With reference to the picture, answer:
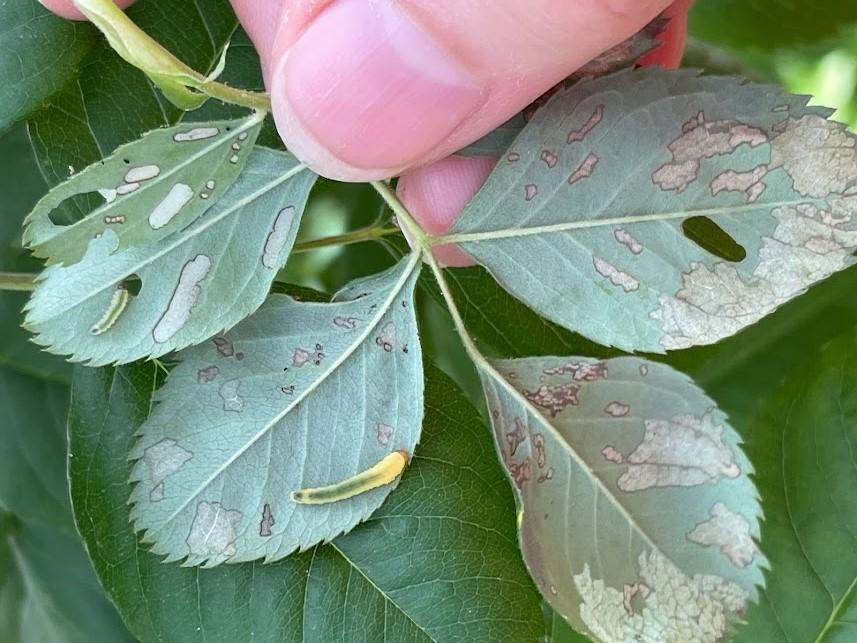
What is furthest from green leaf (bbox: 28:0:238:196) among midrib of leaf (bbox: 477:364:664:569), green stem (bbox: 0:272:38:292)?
midrib of leaf (bbox: 477:364:664:569)

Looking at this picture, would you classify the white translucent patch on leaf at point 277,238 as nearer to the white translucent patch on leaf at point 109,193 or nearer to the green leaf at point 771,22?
the white translucent patch on leaf at point 109,193

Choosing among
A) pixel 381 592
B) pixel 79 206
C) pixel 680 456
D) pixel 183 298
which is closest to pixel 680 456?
pixel 680 456

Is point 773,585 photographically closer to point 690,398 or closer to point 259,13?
point 690,398

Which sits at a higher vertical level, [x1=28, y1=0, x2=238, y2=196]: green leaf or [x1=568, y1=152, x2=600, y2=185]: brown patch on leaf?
[x1=28, y1=0, x2=238, y2=196]: green leaf

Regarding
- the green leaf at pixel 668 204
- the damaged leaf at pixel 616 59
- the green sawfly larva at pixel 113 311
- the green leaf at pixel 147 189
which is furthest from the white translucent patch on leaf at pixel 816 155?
the green sawfly larva at pixel 113 311

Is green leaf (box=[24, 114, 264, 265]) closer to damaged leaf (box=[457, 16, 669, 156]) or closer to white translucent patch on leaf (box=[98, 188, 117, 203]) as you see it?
white translucent patch on leaf (box=[98, 188, 117, 203])

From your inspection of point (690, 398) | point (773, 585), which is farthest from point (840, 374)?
point (690, 398)

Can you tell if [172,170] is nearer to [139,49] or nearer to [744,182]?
[139,49]
